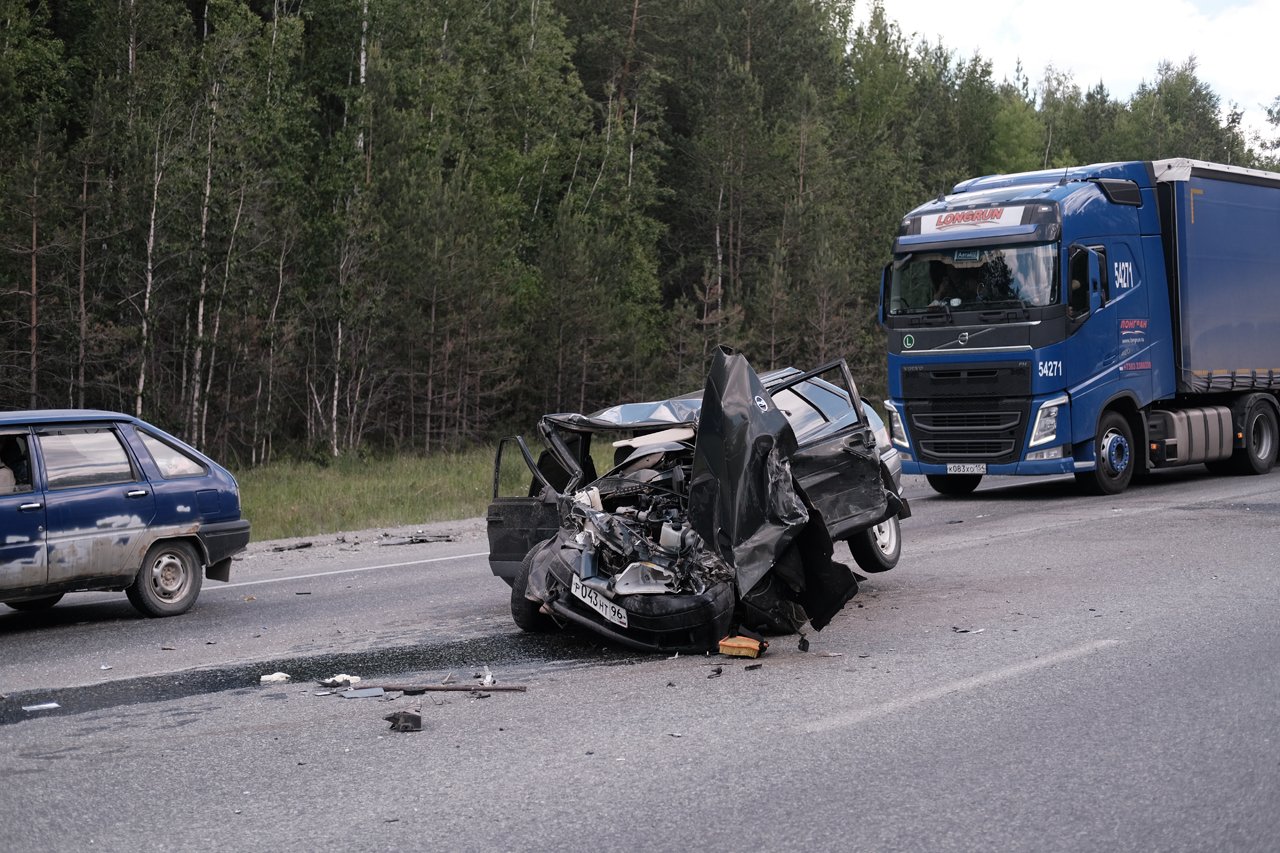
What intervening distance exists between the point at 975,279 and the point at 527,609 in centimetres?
994

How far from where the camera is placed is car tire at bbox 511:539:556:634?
860 cm

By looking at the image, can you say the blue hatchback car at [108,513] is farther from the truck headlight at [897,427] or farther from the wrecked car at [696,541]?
the truck headlight at [897,427]

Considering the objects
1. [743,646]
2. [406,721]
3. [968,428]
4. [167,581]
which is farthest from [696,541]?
[968,428]

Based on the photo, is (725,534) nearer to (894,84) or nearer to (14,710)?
(14,710)

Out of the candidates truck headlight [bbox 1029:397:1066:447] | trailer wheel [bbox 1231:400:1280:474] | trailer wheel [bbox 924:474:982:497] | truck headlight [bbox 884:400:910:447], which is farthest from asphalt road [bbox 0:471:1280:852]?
trailer wheel [bbox 1231:400:1280:474]

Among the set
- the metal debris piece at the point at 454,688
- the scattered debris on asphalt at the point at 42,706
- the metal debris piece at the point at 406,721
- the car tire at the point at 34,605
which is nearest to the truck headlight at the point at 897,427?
the car tire at the point at 34,605

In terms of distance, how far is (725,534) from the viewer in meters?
7.95

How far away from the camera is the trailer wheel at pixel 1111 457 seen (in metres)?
17.1

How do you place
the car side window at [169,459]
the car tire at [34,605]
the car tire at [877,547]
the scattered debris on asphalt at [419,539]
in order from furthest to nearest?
the scattered debris on asphalt at [419,539], the car tire at [877,547], the car tire at [34,605], the car side window at [169,459]

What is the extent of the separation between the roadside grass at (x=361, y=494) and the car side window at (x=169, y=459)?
15.3ft

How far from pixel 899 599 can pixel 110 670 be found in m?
5.47

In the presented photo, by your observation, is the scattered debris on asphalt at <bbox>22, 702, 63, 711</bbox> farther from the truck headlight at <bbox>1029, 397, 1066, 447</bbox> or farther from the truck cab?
the truck headlight at <bbox>1029, 397, 1066, 447</bbox>

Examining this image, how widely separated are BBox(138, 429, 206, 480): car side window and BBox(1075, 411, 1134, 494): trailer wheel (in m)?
11.3

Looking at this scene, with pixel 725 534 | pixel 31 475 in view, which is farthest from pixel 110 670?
pixel 725 534
